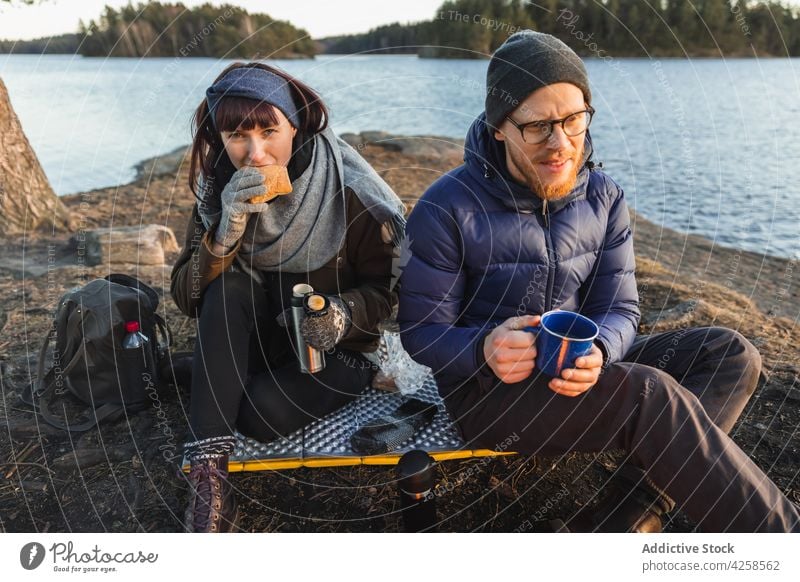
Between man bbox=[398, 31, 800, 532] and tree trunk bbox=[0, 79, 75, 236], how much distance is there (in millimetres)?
4971

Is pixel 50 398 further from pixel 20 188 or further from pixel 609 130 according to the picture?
pixel 609 130

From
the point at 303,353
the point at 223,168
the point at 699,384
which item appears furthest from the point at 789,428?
the point at 223,168

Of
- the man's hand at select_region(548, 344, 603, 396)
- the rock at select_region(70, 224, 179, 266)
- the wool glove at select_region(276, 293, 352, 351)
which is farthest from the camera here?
the rock at select_region(70, 224, 179, 266)

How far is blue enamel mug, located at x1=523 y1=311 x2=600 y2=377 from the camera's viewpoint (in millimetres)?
2029

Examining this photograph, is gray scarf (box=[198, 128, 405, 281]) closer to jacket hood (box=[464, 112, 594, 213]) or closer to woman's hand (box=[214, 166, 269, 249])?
woman's hand (box=[214, 166, 269, 249])

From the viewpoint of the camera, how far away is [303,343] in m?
2.64

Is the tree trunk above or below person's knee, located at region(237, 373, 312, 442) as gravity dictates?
above

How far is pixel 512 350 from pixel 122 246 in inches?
171

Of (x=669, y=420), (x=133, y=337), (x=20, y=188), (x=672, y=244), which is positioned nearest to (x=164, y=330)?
(x=133, y=337)

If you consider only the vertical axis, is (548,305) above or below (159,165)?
above

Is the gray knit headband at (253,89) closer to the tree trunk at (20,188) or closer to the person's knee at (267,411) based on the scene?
the person's knee at (267,411)

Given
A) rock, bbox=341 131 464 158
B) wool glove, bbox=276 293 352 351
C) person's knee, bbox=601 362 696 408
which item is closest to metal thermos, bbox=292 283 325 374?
wool glove, bbox=276 293 352 351

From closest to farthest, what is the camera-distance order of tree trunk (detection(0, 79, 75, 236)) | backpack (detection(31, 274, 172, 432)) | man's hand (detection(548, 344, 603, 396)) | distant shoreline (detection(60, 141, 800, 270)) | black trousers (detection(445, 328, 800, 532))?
black trousers (detection(445, 328, 800, 532)) < man's hand (detection(548, 344, 603, 396)) < backpack (detection(31, 274, 172, 432)) < tree trunk (detection(0, 79, 75, 236)) < distant shoreline (detection(60, 141, 800, 270))
